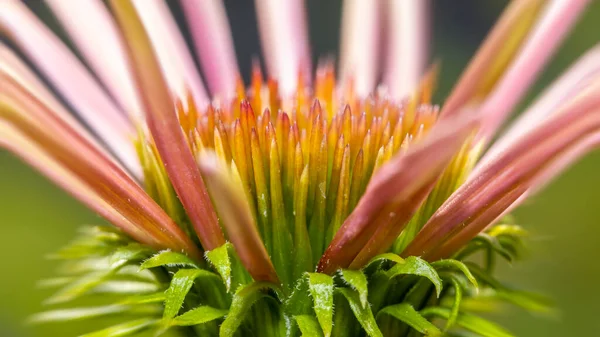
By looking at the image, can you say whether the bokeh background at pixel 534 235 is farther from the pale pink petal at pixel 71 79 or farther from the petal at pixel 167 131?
the petal at pixel 167 131

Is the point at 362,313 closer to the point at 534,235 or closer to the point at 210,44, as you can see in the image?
the point at 210,44

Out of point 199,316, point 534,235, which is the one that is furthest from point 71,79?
point 534,235

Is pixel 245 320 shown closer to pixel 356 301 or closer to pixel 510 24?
pixel 356 301

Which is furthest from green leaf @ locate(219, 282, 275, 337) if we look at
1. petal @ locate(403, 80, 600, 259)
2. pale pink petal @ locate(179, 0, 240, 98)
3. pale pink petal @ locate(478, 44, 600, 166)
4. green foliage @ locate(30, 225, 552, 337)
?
pale pink petal @ locate(179, 0, 240, 98)

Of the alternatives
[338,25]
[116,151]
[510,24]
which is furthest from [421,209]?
[338,25]

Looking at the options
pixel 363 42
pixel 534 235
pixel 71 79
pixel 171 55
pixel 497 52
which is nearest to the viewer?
pixel 497 52

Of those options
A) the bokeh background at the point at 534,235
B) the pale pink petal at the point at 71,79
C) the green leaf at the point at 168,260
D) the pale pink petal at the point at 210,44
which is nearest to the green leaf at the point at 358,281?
the green leaf at the point at 168,260
